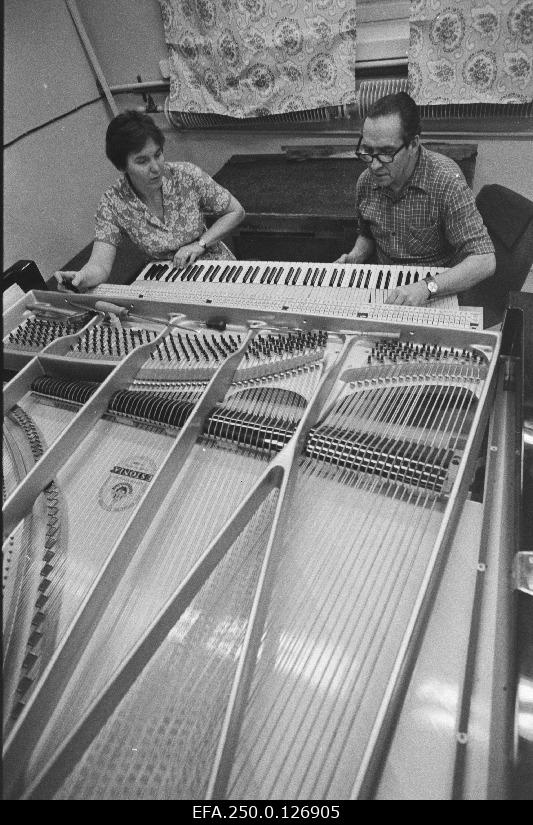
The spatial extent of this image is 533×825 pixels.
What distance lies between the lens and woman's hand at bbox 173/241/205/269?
112 inches

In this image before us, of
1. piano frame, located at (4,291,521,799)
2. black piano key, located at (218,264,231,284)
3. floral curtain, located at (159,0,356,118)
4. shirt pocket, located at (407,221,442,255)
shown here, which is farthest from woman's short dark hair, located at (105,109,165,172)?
floral curtain, located at (159,0,356,118)

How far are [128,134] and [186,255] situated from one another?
646 millimetres

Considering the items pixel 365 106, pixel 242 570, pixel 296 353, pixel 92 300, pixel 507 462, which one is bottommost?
pixel 242 570

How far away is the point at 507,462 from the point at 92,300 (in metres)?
1.77

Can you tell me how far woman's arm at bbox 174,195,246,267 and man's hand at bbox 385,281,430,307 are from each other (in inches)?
49.6

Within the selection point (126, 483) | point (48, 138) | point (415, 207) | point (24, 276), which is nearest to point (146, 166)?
point (24, 276)

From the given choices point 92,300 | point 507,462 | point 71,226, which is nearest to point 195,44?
point 71,226

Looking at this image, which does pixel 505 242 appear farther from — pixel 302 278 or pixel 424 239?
pixel 302 278

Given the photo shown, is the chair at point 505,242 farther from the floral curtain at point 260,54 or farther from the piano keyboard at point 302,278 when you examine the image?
the floral curtain at point 260,54

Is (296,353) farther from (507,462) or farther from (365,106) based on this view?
(365,106)

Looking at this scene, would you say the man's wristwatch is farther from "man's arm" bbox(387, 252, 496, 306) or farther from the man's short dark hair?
the man's short dark hair

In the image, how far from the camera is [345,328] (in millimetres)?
1854

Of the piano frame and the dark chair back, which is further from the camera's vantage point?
the dark chair back

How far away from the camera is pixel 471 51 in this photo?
3.64 metres
